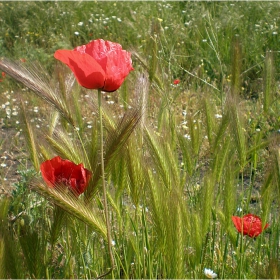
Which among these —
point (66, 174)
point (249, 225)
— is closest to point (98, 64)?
point (66, 174)

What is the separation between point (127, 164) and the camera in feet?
3.88

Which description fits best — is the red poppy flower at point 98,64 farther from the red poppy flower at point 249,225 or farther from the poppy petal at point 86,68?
the red poppy flower at point 249,225

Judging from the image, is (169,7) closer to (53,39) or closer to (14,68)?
(53,39)

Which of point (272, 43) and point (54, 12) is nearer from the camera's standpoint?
point (272, 43)

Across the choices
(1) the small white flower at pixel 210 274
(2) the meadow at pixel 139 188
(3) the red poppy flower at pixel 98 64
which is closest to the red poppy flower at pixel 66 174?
(2) the meadow at pixel 139 188

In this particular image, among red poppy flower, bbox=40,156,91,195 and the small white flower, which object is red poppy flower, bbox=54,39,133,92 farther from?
the small white flower

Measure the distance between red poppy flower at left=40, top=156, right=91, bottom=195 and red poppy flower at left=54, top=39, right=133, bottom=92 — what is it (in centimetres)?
17

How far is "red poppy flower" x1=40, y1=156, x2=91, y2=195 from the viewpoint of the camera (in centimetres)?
104

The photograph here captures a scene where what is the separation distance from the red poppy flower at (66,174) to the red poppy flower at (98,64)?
0.55 feet

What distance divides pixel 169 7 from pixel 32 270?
15.7ft

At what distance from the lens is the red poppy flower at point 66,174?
1.04 meters

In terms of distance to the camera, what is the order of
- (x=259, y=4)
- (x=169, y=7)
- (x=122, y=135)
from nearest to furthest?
(x=122, y=135) < (x=259, y=4) < (x=169, y=7)

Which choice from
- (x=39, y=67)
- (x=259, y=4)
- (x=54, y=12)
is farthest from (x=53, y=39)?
(x=39, y=67)

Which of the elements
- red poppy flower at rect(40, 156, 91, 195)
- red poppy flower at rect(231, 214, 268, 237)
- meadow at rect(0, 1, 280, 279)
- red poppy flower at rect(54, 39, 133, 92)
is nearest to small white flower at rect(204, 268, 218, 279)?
meadow at rect(0, 1, 280, 279)
